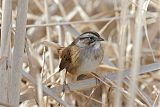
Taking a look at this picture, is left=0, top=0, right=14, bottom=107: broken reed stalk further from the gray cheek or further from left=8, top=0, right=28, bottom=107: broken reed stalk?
the gray cheek

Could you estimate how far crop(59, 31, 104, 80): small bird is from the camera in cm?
233

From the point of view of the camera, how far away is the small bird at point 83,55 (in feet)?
7.65

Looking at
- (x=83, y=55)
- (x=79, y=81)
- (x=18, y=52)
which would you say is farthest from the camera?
(x=83, y=55)

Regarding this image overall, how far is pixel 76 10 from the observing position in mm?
3490

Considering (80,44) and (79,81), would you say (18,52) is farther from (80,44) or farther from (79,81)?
(80,44)

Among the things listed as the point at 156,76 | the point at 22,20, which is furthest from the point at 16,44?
the point at 156,76

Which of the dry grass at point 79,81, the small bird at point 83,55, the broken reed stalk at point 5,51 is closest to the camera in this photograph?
the dry grass at point 79,81

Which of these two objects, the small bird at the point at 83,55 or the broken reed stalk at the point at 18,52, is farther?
the small bird at the point at 83,55

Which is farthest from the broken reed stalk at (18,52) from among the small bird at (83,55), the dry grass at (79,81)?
the small bird at (83,55)

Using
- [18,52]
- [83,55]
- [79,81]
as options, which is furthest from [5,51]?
[83,55]

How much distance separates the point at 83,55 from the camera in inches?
95.1

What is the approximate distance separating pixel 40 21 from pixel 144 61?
871 mm

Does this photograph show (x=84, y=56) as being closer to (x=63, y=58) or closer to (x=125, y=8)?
(x=63, y=58)

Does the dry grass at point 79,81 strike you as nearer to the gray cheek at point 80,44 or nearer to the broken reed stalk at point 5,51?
the broken reed stalk at point 5,51
